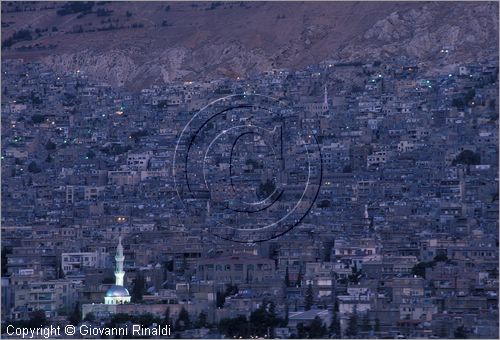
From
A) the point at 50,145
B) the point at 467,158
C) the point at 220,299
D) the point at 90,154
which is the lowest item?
the point at 220,299

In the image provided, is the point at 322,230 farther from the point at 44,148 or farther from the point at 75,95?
the point at 75,95

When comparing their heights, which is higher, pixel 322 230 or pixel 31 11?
pixel 31 11

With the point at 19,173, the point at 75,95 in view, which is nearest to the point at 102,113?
the point at 75,95

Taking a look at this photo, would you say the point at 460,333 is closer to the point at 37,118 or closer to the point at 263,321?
the point at 263,321

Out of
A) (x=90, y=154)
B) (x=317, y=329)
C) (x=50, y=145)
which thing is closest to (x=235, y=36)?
(x=50, y=145)

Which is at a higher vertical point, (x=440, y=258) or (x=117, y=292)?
(x=440, y=258)

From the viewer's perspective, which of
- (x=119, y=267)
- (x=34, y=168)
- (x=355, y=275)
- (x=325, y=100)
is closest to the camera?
(x=119, y=267)
